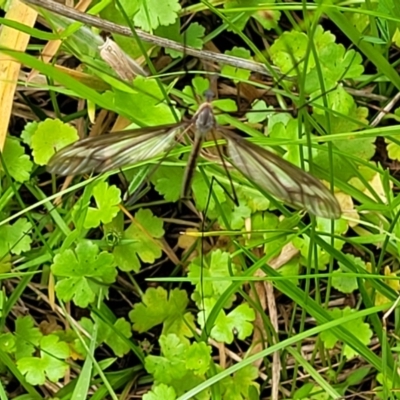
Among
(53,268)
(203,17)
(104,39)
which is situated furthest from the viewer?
(203,17)

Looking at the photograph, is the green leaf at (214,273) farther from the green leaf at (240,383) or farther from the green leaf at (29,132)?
the green leaf at (29,132)

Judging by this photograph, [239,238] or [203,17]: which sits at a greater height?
[203,17]

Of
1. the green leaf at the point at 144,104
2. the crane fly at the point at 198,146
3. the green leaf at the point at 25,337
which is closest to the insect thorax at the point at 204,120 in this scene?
the crane fly at the point at 198,146

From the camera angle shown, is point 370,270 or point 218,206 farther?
point 370,270

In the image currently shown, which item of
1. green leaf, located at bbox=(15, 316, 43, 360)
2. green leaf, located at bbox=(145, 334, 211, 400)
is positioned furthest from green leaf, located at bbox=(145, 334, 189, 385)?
green leaf, located at bbox=(15, 316, 43, 360)

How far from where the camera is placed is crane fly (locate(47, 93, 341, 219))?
1.53 meters

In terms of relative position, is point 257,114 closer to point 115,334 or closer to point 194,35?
point 194,35

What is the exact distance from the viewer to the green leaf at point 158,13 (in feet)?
6.53

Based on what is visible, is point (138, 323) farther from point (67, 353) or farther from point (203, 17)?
point (203, 17)

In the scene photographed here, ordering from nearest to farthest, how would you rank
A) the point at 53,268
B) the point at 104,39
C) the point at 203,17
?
the point at 53,268 < the point at 104,39 < the point at 203,17

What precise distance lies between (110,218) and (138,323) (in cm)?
34

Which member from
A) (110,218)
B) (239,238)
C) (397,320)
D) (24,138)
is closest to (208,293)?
(239,238)

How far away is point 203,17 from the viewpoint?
2244 mm

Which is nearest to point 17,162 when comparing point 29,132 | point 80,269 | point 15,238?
point 29,132
